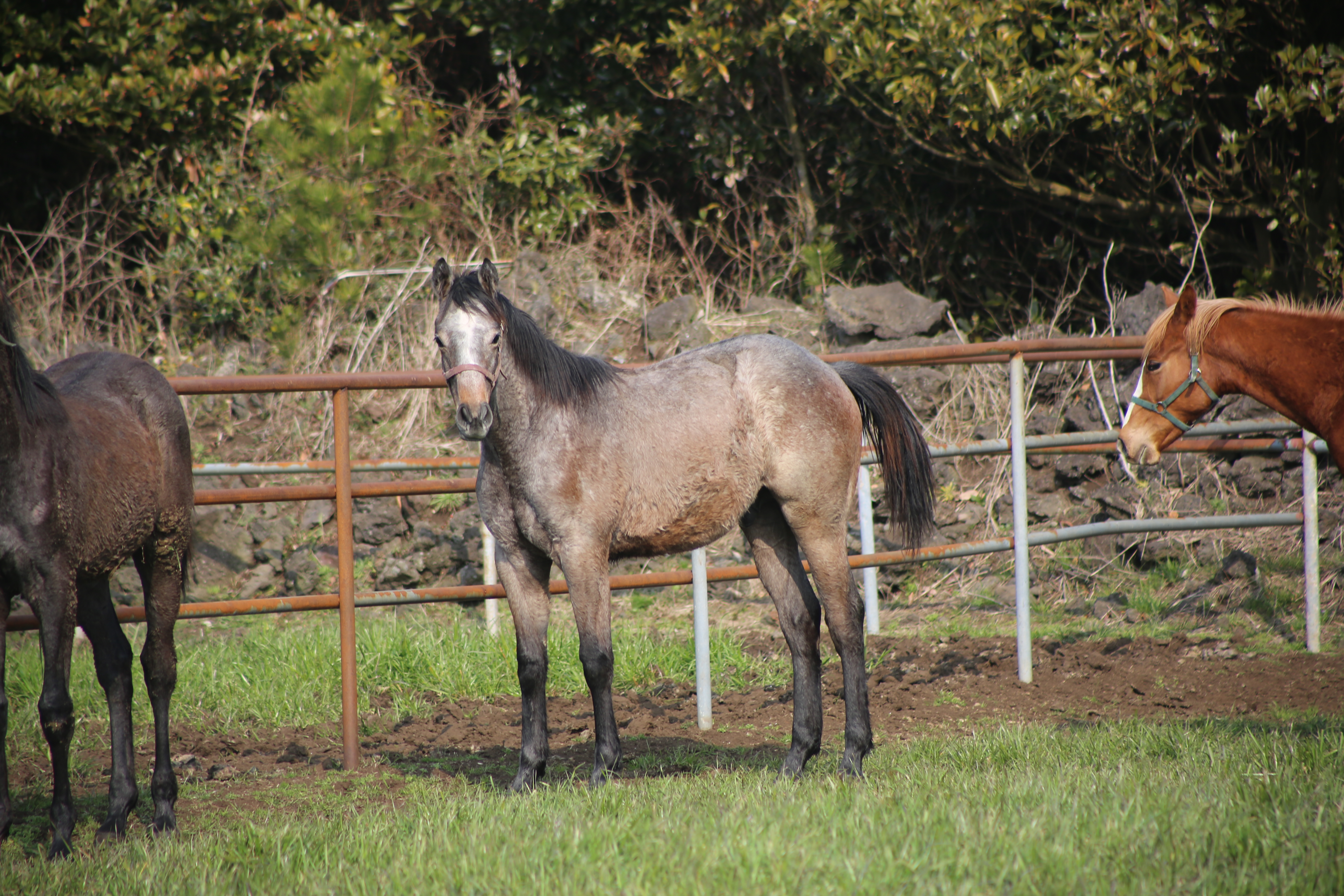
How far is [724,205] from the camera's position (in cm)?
1100

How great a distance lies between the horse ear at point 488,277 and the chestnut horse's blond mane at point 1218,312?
2480 mm

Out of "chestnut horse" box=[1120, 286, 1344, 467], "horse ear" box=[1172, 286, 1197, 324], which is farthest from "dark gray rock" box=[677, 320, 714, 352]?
"horse ear" box=[1172, 286, 1197, 324]

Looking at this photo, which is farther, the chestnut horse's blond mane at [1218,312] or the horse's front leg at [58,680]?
the chestnut horse's blond mane at [1218,312]

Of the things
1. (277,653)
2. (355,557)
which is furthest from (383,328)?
(277,653)

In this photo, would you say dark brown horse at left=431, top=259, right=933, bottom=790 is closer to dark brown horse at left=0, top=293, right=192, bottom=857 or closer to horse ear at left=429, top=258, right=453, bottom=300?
horse ear at left=429, top=258, right=453, bottom=300

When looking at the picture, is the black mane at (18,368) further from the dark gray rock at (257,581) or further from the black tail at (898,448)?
the dark gray rock at (257,581)

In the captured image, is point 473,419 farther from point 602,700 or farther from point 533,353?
point 602,700

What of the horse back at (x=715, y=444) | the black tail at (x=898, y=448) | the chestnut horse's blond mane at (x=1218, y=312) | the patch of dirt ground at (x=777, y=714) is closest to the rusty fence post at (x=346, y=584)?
the patch of dirt ground at (x=777, y=714)

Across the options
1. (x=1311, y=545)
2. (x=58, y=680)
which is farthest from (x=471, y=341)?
(x=1311, y=545)

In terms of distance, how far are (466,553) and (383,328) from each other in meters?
2.76

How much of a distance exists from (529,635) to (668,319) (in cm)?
638

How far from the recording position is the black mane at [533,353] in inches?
135

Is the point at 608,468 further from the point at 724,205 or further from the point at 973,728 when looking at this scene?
the point at 724,205

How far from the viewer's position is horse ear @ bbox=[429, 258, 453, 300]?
3.44 m
